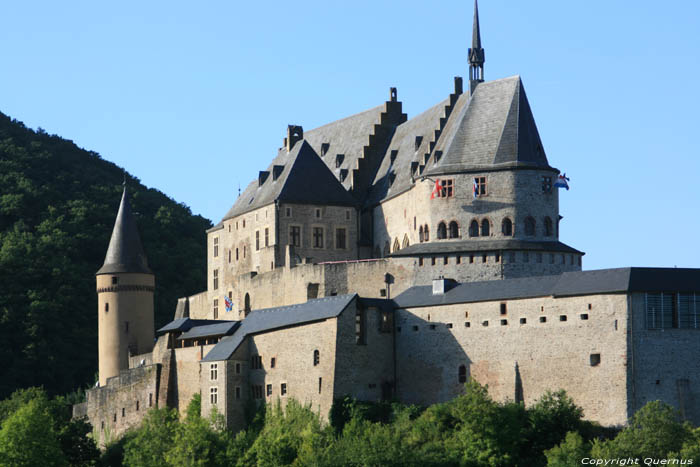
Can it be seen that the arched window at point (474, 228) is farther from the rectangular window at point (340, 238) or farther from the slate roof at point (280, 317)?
the rectangular window at point (340, 238)

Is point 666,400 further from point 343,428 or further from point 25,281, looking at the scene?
point 25,281

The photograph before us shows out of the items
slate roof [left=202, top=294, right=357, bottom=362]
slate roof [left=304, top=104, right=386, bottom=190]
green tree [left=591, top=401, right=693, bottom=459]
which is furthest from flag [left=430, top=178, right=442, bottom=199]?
green tree [left=591, top=401, right=693, bottom=459]

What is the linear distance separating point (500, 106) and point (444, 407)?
18.2 m

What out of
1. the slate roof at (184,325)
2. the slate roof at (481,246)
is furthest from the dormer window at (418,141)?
the slate roof at (184,325)

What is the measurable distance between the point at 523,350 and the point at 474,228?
11410mm

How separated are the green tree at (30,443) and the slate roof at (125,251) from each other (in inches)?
443

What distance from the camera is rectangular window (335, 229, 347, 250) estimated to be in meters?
87.9

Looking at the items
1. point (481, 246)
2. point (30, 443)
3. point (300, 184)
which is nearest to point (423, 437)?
point (481, 246)

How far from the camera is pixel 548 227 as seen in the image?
3110 inches

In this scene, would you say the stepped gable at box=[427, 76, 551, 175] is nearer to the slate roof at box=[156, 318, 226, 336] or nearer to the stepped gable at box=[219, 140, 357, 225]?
the stepped gable at box=[219, 140, 357, 225]

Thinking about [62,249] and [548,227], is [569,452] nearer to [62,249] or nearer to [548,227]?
[548,227]

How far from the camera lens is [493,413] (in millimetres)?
66562

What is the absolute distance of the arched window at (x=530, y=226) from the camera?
78.5m

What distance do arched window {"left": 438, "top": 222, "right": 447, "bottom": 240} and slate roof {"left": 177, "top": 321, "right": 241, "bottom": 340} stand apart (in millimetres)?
10726
